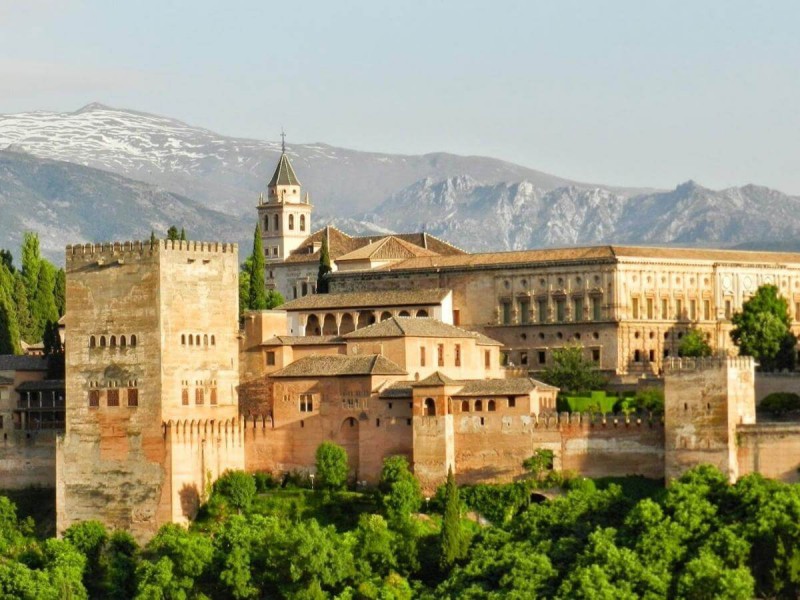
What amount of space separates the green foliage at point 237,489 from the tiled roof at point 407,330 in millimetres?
8578

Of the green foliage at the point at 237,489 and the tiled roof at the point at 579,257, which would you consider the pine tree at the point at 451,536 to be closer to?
the green foliage at the point at 237,489

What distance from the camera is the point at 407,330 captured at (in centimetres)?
9794

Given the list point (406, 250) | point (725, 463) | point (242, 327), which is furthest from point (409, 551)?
point (406, 250)

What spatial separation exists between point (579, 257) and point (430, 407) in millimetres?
25944

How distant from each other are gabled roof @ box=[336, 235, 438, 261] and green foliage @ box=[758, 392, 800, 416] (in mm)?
30270

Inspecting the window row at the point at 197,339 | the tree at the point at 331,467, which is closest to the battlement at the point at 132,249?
the window row at the point at 197,339

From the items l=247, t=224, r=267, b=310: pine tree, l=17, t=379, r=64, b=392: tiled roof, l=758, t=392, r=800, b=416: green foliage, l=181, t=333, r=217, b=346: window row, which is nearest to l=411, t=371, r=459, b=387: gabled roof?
l=181, t=333, r=217, b=346: window row

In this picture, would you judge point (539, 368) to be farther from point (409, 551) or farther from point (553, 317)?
point (409, 551)

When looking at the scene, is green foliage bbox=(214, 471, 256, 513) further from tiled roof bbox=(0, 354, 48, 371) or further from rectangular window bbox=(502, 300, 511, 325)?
rectangular window bbox=(502, 300, 511, 325)

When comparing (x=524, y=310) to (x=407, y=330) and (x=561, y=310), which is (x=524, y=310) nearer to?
(x=561, y=310)

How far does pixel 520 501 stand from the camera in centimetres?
8912

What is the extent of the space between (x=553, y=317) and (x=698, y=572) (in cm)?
4077

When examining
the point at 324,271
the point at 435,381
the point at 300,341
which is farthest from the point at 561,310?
the point at 435,381

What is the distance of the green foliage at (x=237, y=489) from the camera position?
9200cm
